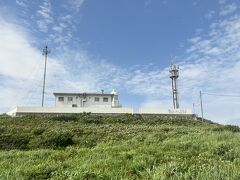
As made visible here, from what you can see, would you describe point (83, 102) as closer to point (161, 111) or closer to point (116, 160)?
point (161, 111)

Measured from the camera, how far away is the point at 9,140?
2406 centimetres

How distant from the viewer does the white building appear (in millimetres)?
57094

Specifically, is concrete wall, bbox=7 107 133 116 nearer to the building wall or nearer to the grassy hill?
the building wall

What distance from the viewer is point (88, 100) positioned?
190 ft

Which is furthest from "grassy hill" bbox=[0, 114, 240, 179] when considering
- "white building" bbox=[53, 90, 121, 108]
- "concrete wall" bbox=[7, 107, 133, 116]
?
"white building" bbox=[53, 90, 121, 108]

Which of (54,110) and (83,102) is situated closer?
(54,110)

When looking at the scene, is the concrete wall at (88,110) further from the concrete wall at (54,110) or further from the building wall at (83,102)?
the building wall at (83,102)

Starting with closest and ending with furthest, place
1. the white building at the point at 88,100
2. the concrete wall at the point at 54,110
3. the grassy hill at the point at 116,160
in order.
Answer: the grassy hill at the point at 116,160, the concrete wall at the point at 54,110, the white building at the point at 88,100

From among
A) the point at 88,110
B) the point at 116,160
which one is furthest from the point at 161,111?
the point at 116,160

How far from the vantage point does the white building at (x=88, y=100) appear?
57094 millimetres

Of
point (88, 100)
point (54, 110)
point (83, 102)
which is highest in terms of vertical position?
point (88, 100)

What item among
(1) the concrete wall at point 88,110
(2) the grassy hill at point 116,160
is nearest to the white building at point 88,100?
(1) the concrete wall at point 88,110

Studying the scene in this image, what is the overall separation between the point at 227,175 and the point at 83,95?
5161 cm

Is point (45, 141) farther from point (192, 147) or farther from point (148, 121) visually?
point (148, 121)
